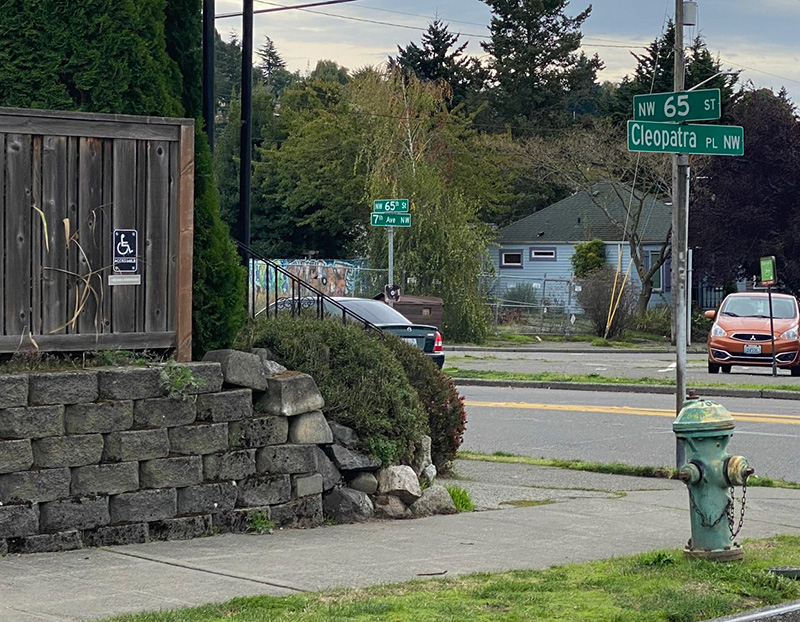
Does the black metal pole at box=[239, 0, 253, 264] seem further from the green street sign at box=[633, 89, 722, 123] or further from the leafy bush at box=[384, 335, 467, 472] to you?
the green street sign at box=[633, 89, 722, 123]

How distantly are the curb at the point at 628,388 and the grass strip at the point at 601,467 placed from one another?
711 cm

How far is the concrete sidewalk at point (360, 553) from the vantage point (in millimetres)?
6180

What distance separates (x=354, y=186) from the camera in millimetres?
49375

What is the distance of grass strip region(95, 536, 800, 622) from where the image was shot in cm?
573

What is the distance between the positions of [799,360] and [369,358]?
1758 cm

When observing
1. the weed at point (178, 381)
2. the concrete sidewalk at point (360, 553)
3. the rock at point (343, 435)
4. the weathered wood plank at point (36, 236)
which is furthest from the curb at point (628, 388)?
the weathered wood plank at point (36, 236)

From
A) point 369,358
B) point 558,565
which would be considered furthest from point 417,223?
point 558,565

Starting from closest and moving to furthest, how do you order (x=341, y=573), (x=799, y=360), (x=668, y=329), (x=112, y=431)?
1. (x=341, y=573)
2. (x=112, y=431)
3. (x=799, y=360)
4. (x=668, y=329)

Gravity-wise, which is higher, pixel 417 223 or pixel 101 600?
pixel 417 223

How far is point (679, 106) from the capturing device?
11.0 meters

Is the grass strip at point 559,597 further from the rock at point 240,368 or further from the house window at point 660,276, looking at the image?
the house window at point 660,276

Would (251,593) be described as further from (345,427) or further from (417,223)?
(417,223)

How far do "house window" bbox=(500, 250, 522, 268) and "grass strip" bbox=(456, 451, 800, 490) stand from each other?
4432cm

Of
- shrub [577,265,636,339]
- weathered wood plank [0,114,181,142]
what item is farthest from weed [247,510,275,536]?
shrub [577,265,636,339]
